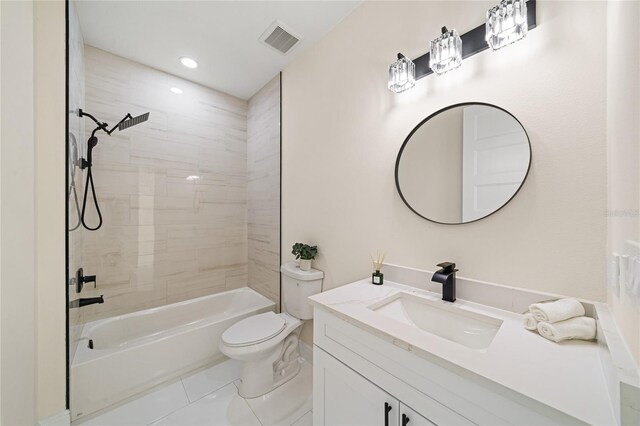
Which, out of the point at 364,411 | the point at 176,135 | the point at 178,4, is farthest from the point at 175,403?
the point at 178,4

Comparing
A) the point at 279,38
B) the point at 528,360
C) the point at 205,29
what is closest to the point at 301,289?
the point at 528,360

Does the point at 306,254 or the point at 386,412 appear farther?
the point at 306,254

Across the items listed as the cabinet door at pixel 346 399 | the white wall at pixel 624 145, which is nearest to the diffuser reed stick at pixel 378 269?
the cabinet door at pixel 346 399

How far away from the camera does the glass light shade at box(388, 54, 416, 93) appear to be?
50.1 inches

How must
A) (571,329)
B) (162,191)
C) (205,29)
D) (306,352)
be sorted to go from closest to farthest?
(571,329), (205,29), (306,352), (162,191)

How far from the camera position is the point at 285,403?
161cm

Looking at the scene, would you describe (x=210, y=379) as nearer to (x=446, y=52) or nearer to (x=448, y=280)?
(x=448, y=280)

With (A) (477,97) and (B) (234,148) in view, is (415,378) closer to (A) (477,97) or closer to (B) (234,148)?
(A) (477,97)

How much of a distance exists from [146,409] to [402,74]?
2603mm

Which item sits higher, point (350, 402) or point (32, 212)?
point (32, 212)

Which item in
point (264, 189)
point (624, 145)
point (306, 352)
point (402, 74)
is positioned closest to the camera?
point (624, 145)

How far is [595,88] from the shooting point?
0.84 m

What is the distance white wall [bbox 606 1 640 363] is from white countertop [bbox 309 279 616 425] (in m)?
0.12

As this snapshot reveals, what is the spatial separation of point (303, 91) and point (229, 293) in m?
2.24
